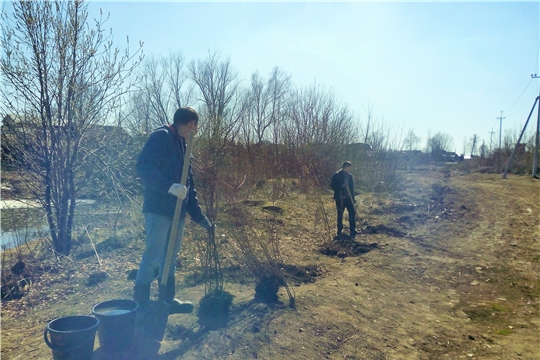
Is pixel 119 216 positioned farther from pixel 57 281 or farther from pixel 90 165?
pixel 57 281

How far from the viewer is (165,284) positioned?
298 cm

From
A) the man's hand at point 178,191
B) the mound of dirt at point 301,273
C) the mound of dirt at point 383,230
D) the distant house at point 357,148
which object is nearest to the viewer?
the man's hand at point 178,191

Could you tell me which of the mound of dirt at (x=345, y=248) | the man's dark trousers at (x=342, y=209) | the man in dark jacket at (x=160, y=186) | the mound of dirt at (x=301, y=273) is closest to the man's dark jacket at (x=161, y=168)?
the man in dark jacket at (x=160, y=186)

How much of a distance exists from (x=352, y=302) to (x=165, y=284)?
6.80ft

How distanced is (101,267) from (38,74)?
258 centimetres

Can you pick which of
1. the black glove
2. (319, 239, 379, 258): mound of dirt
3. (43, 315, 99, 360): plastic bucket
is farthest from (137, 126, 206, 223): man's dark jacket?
(319, 239, 379, 258): mound of dirt

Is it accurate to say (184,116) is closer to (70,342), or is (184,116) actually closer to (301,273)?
(70,342)

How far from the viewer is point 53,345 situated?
7.63 ft

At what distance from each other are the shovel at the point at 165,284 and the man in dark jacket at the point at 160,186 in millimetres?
69

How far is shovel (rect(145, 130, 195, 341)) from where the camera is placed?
9.43 feet

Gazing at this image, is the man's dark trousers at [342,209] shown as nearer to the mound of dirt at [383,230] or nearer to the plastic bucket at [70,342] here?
the mound of dirt at [383,230]

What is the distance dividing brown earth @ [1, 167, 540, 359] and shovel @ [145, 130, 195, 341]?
10cm

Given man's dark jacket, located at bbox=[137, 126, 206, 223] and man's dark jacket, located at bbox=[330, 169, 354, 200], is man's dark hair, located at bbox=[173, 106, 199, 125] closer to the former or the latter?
man's dark jacket, located at bbox=[137, 126, 206, 223]

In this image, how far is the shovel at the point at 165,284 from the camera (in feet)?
9.43
